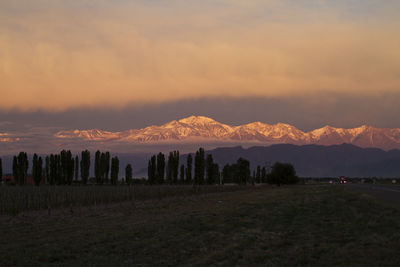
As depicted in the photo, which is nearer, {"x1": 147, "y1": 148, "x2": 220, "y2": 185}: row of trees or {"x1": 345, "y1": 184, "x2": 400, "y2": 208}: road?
{"x1": 345, "y1": 184, "x2": 400, "y2": 208}: road

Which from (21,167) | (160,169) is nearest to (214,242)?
(21,167)

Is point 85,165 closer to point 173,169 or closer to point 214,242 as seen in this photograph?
point 173,169

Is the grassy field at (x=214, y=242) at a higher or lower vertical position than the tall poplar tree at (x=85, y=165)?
lower

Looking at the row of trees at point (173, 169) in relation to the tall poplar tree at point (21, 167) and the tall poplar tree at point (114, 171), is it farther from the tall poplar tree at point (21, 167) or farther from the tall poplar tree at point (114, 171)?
the tall poplar tree at point (21, 167)

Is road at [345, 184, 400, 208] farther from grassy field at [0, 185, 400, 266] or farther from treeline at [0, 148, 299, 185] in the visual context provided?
treeline at [0, 148, 299, 185]

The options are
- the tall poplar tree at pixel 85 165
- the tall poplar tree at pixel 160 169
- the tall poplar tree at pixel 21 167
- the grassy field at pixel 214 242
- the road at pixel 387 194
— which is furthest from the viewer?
the tall poplar tree at pixel 160 169

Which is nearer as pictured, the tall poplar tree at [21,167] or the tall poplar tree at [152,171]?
the tall poplar tree at [21,167]

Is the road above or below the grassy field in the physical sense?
below

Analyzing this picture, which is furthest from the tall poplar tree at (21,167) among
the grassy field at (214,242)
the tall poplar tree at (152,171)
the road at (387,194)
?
the grassy field at (214,242)

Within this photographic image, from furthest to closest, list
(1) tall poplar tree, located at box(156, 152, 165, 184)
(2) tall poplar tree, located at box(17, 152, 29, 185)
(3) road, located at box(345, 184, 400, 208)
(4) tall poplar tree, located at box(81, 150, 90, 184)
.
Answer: (1) tall poplar tree, located at box(156, 152, 165, 184)
(4) tall poplar tree, located at box(81, 150, 90, 184)
(2) tall poplar tree, located at box(17, 152, 29, 185)
(3) road, located at box(345, 184, 400, 208)

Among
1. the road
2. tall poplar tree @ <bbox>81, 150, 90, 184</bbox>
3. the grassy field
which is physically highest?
tall poplar tree @ <bbox>81, 150, 90, 184</bbox>

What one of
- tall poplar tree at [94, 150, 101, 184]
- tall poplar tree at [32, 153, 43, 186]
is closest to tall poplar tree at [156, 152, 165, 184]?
tall poplar tree at [94, 150, 101, 184]

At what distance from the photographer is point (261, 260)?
48.4 ft

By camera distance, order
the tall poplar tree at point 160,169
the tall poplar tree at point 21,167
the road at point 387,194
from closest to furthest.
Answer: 1. the road at point 387,194
2. the tall poplar tree at point 21,167
3. the tall poplar tree at point 160,169
